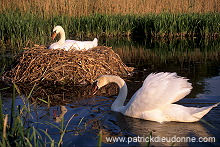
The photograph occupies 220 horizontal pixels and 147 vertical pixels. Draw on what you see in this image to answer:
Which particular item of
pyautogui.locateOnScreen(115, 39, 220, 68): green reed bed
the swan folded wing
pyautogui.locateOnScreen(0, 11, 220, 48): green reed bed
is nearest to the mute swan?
the swan folded wing

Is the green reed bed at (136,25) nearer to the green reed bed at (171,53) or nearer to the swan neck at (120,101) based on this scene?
the green reed bed at (171,53)

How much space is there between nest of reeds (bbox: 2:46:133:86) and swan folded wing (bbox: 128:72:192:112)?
9.37ft

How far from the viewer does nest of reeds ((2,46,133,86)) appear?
790 cm

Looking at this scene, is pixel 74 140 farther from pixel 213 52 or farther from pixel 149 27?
pixel 149 27

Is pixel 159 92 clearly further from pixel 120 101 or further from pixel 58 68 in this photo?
pixel 58 68

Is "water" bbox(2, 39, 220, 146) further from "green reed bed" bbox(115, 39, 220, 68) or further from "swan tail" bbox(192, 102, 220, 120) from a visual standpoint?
"green reed bed" bbox(115, 39, 220, 68)

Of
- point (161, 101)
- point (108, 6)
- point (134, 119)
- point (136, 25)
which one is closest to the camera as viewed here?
point (161, 101)

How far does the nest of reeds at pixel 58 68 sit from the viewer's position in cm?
790

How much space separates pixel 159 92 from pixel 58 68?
357cm

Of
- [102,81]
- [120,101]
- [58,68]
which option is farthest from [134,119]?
[58,68]

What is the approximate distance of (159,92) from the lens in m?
5.07

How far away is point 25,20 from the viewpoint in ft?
44.3

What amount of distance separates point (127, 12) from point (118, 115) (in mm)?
14509

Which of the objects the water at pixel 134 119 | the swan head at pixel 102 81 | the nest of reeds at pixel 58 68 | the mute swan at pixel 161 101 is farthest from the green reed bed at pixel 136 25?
the mute swan at pixel 161 101
